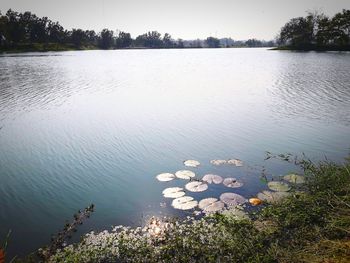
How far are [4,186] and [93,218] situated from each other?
4.29 metres

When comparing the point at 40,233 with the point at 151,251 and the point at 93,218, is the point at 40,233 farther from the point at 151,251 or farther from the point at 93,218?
the point at 151,251

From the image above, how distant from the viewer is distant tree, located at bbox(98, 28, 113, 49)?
174750 millimetres

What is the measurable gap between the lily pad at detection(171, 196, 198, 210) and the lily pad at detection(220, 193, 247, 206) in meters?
0.91

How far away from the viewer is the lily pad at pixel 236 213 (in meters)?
8.07

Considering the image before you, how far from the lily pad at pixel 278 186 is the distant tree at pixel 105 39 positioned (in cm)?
18070

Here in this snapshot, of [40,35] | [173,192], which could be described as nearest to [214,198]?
[173,192]

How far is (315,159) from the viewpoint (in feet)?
39.9

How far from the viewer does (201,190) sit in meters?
9.71

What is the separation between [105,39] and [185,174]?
17954 cm

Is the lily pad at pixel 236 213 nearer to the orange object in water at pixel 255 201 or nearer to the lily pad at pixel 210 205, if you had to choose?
the lily pad at pixel 210 205

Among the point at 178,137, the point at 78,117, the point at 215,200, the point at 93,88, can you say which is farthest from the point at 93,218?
the point at 93,88

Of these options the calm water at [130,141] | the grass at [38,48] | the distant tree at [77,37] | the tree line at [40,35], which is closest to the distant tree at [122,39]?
the tree line at [40,35]

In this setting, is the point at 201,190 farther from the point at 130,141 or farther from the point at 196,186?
the point at 130,141

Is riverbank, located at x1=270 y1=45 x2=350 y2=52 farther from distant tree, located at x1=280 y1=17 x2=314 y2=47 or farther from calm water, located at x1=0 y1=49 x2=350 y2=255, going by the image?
calm water, located at x1=0 y1=49 x2=350 y2=255
